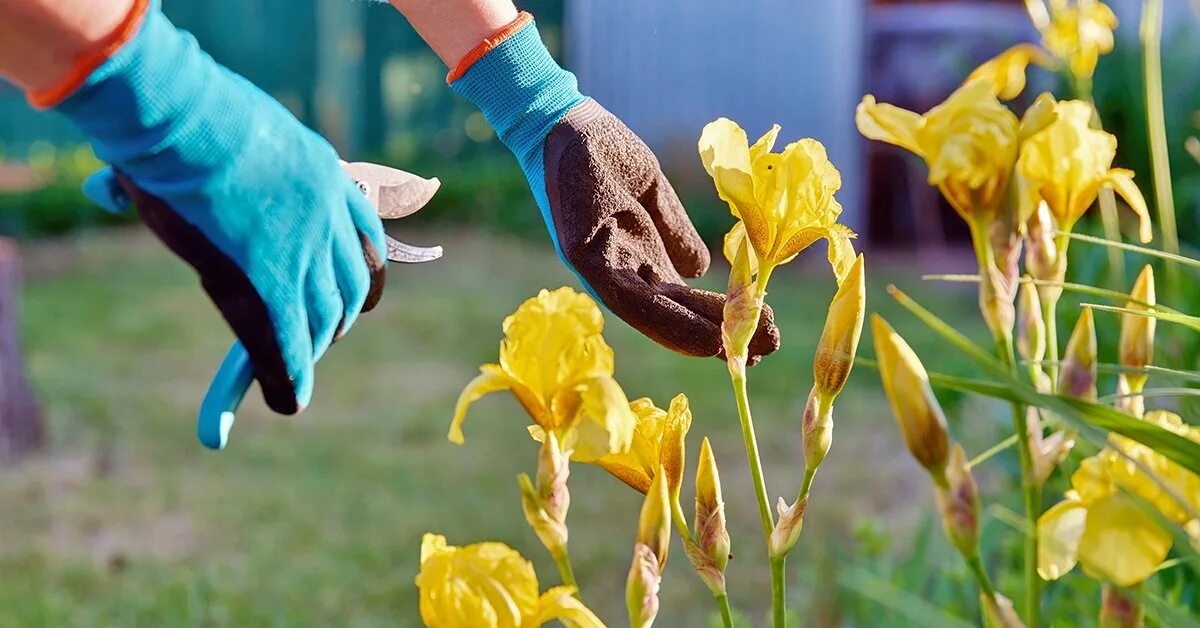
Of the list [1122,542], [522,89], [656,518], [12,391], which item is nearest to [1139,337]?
[1122,542]

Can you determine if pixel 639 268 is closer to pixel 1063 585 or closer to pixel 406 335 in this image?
pixel 1063 585

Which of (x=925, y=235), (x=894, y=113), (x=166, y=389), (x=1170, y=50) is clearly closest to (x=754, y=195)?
(x=894, y=113)

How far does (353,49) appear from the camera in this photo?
21.6 feet

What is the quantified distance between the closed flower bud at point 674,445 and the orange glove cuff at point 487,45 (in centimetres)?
47

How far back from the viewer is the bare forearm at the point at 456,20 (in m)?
1.04

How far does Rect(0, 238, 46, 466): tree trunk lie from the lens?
2959mm

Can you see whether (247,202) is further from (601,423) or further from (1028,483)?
(1028,483)

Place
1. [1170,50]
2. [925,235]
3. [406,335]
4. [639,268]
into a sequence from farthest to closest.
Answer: [925,235]
[1170,50]
[406,335]
[639,268]

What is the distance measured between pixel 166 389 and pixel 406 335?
76cm

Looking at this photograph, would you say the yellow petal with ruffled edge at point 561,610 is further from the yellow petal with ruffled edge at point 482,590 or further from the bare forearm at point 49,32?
the bare forearm at point 49,32

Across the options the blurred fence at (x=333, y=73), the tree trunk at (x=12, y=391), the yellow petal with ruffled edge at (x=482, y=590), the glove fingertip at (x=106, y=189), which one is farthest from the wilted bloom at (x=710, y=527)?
the blurred fence at (x=333, y=73)

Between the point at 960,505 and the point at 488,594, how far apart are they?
20 cm

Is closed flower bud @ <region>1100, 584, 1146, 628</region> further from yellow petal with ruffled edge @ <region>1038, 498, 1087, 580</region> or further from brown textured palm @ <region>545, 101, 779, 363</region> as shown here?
brown textured palm @ <region>545, 101, 779, 363</region>

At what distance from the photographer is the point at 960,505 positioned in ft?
1.69
